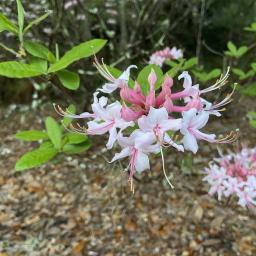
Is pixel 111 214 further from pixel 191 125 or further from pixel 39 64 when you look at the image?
pixel 191 125

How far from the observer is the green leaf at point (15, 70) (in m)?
1.23

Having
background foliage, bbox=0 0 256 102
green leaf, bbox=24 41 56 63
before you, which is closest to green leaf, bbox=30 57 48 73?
green leaf, bbox=24 41 56 63

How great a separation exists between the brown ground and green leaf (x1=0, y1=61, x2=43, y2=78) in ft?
3.33

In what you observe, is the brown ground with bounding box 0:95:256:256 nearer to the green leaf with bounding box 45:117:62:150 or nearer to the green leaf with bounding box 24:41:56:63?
the green leaf with bounding box 45:117:62:150

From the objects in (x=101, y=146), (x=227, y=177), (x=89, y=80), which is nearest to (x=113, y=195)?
(x=101, y=146)

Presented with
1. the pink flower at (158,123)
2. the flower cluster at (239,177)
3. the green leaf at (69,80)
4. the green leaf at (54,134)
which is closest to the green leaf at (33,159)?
the green leaf at (54,134)

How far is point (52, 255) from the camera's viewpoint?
2.27 m

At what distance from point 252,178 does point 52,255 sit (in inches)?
39.5

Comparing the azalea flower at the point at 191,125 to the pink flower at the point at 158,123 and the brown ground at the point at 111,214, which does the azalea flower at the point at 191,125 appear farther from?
the brown ground at the point at 111,214

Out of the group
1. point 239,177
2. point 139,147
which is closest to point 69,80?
point 139,147

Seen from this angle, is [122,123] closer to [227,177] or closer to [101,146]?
[227,177]

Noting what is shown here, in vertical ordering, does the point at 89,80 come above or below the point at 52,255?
above

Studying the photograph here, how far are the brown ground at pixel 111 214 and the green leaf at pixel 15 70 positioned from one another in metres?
1.02

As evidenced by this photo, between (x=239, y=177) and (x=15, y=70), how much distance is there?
39.9 inches
